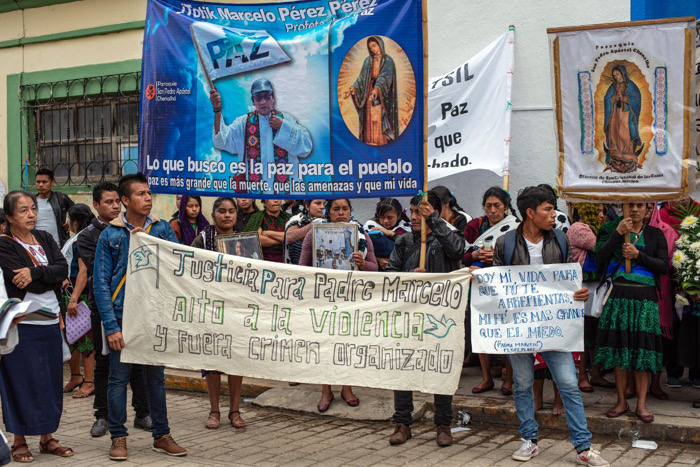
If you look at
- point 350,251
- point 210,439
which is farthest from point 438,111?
point 210,439

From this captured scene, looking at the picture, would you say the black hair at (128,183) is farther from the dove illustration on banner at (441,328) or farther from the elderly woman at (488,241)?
the elderly woman at (488,241)

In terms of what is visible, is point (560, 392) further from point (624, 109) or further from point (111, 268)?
point (111, 268)

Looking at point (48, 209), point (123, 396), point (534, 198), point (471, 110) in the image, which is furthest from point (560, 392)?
point (48, 209)

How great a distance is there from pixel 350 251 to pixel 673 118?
2.90 meters

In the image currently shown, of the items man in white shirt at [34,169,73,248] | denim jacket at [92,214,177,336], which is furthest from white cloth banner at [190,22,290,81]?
man in white shirt at [34,169,73,248]

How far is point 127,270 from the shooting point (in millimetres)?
6426

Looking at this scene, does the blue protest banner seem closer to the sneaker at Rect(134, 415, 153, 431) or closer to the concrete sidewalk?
the sneaker at Rect(134, 415, 153, 431)

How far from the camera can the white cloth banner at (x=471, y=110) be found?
9219 mm

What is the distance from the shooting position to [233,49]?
6898 mm

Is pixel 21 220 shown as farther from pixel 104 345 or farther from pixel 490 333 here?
pixel 490 333

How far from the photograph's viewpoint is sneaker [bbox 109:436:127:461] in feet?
20.5

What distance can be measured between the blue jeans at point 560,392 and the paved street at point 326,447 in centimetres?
27

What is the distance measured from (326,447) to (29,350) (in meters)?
2.44

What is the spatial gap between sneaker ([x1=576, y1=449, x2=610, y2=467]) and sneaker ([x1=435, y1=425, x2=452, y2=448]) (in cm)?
107
